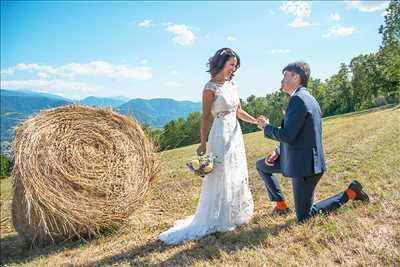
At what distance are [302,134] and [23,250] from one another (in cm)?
503

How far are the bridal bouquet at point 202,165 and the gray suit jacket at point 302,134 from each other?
849 millimetres

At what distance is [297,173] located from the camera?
4.17 meters

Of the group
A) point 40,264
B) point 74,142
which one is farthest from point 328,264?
point 74,142

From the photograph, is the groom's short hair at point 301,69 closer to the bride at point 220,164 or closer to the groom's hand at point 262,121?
the groom's hand at point 262,121

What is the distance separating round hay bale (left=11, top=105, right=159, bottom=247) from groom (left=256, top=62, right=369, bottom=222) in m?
2.72

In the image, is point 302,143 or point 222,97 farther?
point 222,97

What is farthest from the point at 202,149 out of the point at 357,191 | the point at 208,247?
the point at 357,191

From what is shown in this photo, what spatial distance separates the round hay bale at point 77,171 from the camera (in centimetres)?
550

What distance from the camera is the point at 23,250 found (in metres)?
6.26

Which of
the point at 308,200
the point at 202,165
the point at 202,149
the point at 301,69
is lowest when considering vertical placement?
the point at 308,200

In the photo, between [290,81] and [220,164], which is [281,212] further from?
[290,81]

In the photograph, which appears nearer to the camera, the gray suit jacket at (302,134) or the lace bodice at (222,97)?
the gray suit jacket at (302,134)

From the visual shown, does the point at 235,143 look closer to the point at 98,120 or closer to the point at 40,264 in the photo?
the point at 98,120

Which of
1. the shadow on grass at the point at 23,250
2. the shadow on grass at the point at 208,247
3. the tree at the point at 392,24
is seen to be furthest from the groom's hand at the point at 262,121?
the tree at the point at 392,24
